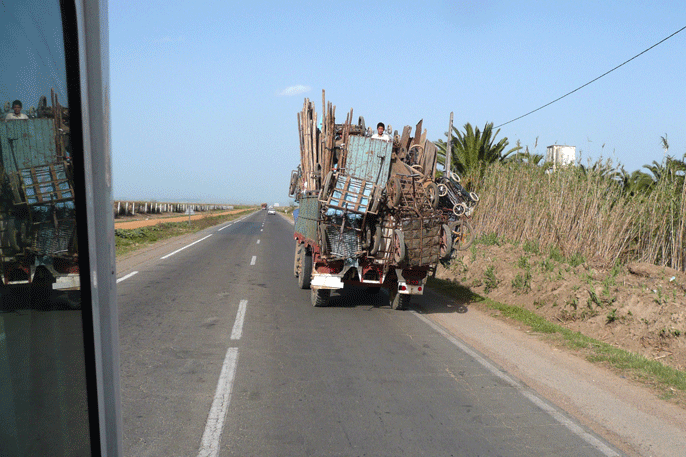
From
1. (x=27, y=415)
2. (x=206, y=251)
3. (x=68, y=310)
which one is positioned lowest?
(x=206, y=251)

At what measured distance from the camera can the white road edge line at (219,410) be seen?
412 centimetres

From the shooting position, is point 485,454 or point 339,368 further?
point 339,368

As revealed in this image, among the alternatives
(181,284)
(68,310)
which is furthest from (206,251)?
(68,310)

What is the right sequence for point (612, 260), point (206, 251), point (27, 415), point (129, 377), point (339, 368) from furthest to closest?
1. point (206, 251)
2. point (612, 260)
3. point (339, 368)
4. point (129, 377)
5. point (27, 415)

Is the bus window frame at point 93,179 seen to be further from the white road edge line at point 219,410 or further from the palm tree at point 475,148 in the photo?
the palm tree at point 475,148

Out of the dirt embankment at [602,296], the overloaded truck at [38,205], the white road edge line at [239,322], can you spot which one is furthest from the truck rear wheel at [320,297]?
the overloaded truck at [38,205]

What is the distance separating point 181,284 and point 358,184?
18.2 ft

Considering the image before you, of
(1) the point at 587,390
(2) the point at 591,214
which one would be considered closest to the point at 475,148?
(2) the point at 591,214

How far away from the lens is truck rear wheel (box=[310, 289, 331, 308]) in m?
9.98

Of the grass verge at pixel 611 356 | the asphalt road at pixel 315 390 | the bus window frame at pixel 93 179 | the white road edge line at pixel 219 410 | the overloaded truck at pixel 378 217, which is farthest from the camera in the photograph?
the overloaded truck at pixel 378 217

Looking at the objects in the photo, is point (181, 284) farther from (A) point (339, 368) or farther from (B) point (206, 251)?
(B) point (206, 251)

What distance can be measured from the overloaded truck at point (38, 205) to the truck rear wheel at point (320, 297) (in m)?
8.70

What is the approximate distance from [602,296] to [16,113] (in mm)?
9749

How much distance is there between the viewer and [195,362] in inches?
248
